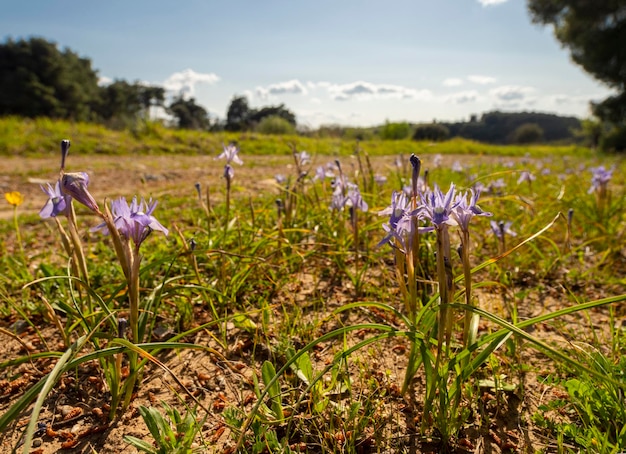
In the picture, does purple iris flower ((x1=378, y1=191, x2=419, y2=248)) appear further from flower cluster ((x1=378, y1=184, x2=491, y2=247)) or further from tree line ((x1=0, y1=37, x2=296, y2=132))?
tree line ((x1=0, y1=37, x2=296, y2=132))

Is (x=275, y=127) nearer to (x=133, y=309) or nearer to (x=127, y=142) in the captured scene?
(x=127, y=142)

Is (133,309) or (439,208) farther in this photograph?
(133,309)

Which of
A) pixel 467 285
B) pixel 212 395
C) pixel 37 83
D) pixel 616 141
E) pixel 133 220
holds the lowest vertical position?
pixel 212 395

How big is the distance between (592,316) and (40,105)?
39.3m

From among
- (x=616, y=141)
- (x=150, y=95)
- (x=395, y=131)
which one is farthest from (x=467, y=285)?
(x=150, y=95)

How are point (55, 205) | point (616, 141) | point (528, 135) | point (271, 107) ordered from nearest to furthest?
point (55, 205) < point (271, 107) < point (616, 141) < point (528, 135)

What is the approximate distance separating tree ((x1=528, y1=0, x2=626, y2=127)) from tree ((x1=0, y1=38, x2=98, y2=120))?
36.5 metres

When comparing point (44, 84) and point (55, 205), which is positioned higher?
point (44, 84)

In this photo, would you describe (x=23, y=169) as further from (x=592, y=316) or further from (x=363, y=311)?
(x=592, y=316)

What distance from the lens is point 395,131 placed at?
18469 millimetres

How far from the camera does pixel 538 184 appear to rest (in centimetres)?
518

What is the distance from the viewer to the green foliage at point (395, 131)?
18.2m

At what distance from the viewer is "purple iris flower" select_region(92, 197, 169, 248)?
1080mm

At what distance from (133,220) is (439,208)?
859 millimetres
